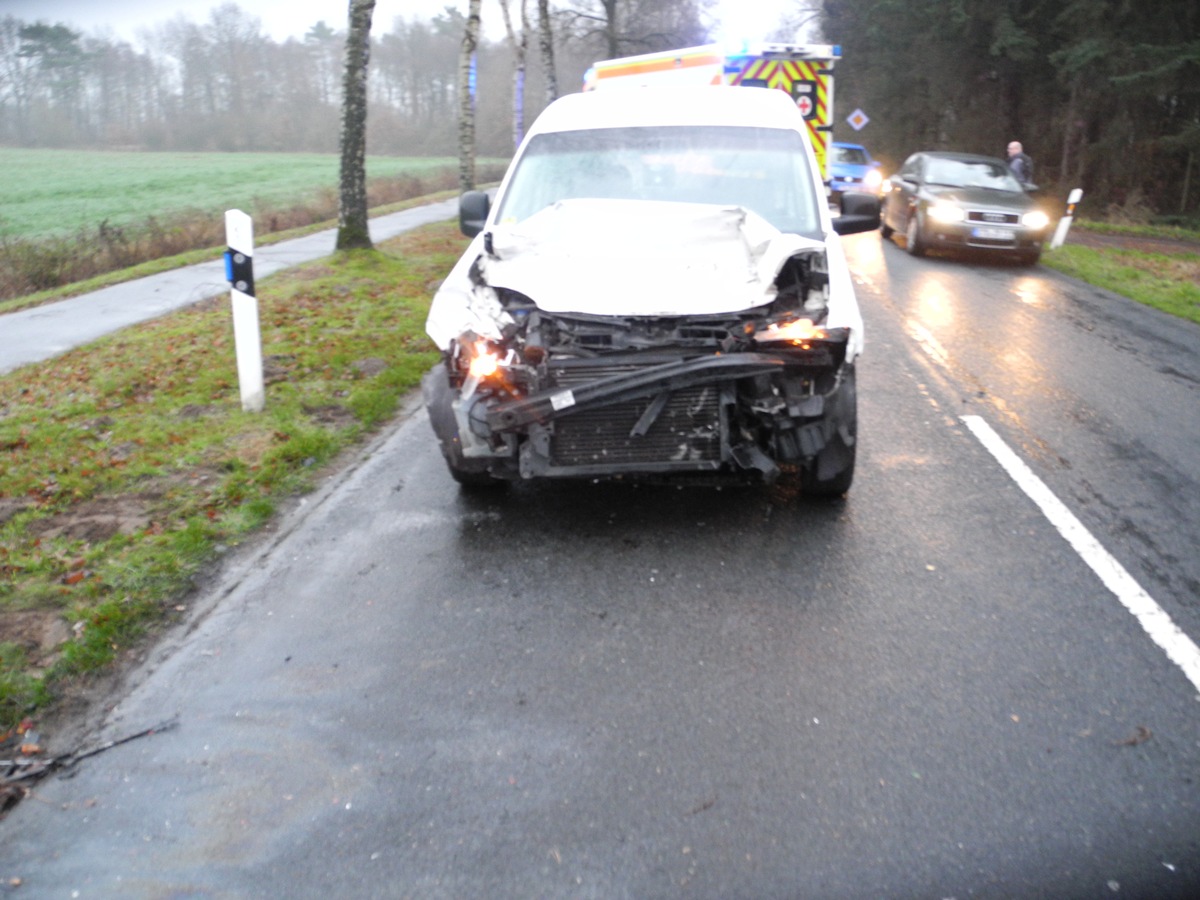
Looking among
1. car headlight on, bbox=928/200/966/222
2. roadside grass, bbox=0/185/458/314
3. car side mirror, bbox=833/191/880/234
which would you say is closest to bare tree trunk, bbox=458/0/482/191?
→ roadside grass, bbox=0/185/458/314

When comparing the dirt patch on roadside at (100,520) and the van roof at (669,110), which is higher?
the van roof at (669,110)

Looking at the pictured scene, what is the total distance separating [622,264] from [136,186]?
4528 centimetres

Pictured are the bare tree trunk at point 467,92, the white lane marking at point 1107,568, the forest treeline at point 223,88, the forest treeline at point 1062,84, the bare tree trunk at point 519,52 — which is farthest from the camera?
the forest treeline at point 223,88

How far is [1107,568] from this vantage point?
15.1ft

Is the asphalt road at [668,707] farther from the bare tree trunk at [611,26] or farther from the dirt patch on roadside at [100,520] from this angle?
the bare tree trunk at [611,26]

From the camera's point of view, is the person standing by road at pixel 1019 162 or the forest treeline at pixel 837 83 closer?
the person standing by road at pixel 1019 162

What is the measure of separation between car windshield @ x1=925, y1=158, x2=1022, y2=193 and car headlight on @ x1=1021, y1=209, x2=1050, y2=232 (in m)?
1.06

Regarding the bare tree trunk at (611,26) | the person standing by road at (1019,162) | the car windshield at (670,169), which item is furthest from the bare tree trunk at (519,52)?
the car windshield at (670,169)

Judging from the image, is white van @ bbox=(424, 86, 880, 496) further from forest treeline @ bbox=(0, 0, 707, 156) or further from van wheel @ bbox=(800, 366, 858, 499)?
forest treeline @ bbox=(0, 0, 707, 156)

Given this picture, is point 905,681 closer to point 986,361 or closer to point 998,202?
point 986,361

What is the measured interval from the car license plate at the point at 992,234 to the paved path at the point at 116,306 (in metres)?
10.2

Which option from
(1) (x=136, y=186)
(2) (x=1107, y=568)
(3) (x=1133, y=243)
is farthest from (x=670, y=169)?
(1) (x=136, y=186)

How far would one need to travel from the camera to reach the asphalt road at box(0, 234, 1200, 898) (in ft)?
9.04

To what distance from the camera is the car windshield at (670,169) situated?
6.34 metres
